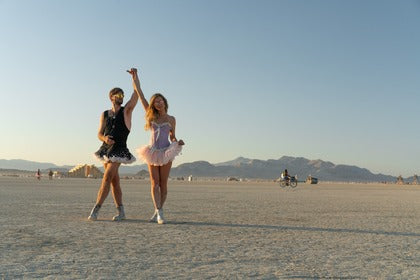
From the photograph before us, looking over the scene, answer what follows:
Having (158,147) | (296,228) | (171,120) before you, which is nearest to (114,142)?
(158,147)

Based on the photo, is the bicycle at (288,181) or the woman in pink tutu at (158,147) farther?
the bicycle at (288,181)

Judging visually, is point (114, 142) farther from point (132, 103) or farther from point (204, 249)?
point (204, 249)

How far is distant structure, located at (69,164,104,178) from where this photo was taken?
6994 cm

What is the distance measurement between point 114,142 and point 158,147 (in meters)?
0.70

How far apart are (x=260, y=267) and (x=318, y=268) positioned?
0.50 meters

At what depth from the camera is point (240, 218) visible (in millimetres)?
8023

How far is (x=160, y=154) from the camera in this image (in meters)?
7.11

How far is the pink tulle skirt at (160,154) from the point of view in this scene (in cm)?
702

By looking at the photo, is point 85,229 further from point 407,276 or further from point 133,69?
point 407,276

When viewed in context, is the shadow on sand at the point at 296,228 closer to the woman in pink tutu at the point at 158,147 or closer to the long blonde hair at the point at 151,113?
the woman in pink tutu at the point at 158,147

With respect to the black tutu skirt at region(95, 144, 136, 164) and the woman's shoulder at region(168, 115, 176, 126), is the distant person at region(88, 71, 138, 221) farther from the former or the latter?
the woman's shoulder at region(168, 115, 176, 126)

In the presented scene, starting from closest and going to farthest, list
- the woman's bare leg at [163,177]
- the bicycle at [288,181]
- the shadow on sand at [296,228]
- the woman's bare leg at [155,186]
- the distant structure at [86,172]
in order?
the shadow on sand at [296,228] < the woman's bare leg at [155,186] < the woman's bare leg at [163,177] < the bicycle at [288,181] < the distant structure at [86,172]

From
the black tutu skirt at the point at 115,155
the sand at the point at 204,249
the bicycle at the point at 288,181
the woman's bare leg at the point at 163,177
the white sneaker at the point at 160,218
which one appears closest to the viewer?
the sand at the point at 204,249

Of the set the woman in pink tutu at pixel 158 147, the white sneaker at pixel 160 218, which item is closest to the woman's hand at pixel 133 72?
the woman in pink tutu at pixel 158 147
